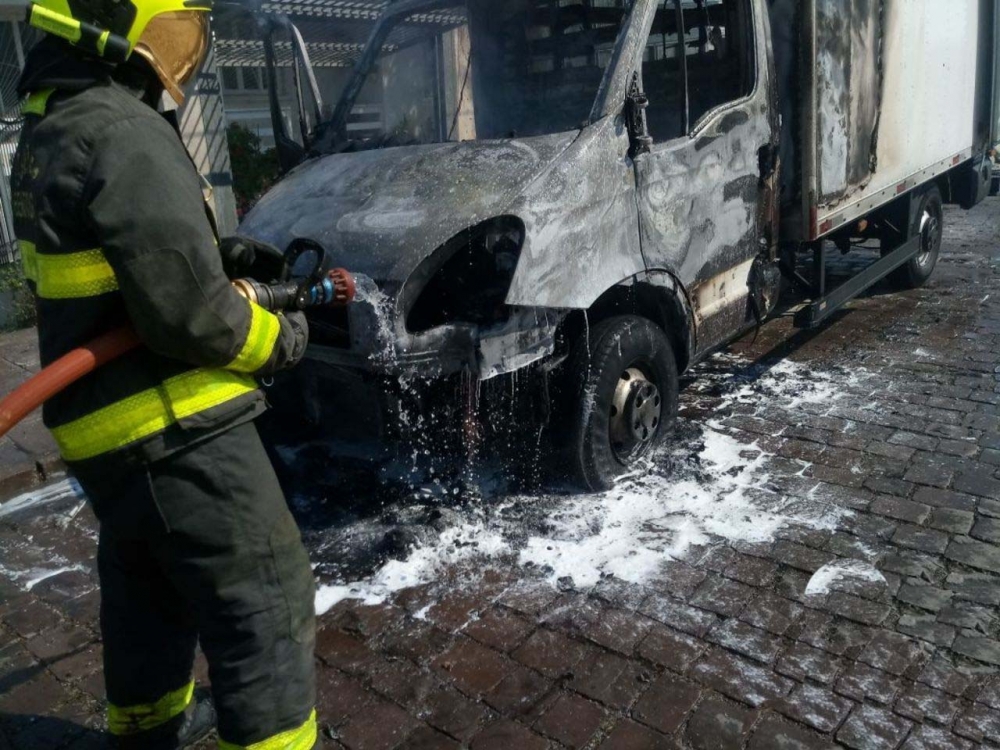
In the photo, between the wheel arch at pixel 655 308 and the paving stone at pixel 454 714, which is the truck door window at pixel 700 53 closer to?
the wheel arch at pixel 655 308

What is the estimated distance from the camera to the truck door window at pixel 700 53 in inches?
178

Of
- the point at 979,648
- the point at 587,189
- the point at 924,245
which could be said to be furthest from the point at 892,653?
the point at 924,245

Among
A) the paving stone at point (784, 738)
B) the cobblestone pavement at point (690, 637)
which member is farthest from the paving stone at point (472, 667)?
the paving stone at point (784, 738)

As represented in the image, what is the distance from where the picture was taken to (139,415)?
1.97 meters

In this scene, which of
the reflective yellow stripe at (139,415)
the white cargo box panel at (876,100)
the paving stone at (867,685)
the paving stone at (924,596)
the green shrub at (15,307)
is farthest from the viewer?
the green shrub at (15,307)

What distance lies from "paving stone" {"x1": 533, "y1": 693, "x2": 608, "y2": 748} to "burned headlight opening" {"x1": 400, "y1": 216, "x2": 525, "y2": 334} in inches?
57.0

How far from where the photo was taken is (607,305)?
414cm

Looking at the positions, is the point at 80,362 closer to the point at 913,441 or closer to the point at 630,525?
the point at 630,525

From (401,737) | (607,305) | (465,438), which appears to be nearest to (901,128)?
(607,305)

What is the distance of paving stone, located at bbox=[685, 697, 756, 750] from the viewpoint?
251 cm

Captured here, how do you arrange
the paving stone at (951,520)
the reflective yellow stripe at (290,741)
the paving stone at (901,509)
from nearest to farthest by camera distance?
1. the reflective yellow stripe at (290,741)
2. the paving stone at (951,520)
3. the paving stone at (901,509)

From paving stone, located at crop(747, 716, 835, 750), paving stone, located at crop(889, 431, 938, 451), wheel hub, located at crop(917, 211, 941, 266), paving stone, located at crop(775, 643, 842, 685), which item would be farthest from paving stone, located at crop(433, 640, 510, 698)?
wheel hub, located at crop(917, 211, 941, 266)

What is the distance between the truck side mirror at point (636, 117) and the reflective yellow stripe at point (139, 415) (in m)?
2.54

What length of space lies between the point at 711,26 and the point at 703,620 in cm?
346
